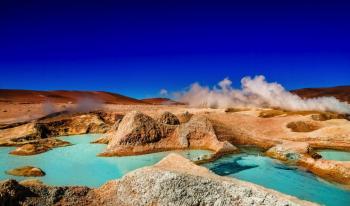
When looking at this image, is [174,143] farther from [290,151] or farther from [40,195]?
[40,195]

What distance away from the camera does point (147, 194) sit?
14633 millimetres

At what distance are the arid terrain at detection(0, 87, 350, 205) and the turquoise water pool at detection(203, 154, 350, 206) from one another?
1098 millimetres

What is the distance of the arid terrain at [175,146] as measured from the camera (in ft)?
46.7

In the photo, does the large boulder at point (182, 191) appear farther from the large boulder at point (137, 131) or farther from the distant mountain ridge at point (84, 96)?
the distant mountain ridge at point (84, 96)

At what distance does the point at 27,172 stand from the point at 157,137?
11217 millimetres

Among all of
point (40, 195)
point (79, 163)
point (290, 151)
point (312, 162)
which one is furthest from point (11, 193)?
point (290, 151)

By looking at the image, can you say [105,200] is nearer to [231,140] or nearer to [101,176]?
[101,176]

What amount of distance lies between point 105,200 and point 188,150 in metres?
16.1

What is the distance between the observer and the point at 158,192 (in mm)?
14516

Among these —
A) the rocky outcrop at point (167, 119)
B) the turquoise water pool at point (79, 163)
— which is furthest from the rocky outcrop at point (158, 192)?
the rocky outcrop at point (167, 119)

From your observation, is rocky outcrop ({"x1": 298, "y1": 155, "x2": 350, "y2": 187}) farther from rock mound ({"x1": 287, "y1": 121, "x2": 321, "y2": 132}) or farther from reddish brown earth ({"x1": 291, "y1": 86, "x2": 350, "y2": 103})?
reddish brown earth ({"x1": 291, "y1": 86, "x2": 350, "y2": 103})

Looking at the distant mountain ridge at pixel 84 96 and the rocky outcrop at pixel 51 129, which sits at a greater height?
the distant mountain ridge at pixel 84 96

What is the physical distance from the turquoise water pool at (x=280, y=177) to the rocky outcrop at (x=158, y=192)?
6145 millimetres

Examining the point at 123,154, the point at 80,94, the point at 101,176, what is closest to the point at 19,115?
the point at 123,154
